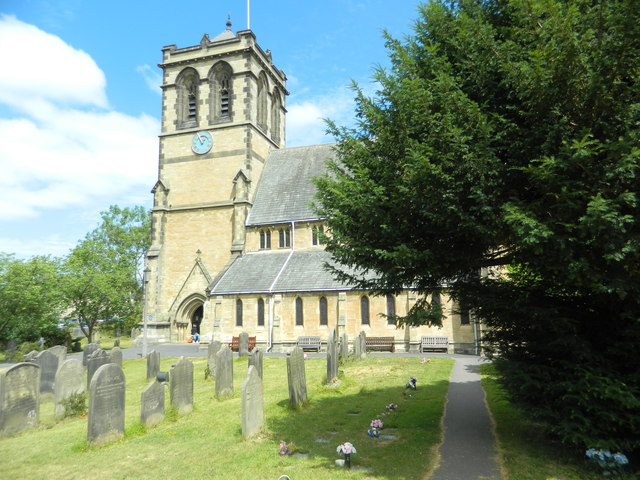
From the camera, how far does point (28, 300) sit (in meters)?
27.8

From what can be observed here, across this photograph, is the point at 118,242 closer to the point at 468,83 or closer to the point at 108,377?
the point at 108,377

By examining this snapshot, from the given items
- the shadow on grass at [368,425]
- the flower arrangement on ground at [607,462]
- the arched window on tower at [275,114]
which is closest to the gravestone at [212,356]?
the shadow on grass at [368,425]

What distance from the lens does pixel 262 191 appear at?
32.2 meters

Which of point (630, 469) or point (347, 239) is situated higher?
point (347, 239)

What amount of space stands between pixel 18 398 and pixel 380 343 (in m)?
17.3

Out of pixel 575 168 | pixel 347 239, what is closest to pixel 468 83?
pixel 575 168

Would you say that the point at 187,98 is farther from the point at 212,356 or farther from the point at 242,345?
the point at 212,356

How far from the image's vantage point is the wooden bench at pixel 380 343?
76.4 feet

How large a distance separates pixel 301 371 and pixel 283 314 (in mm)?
14764

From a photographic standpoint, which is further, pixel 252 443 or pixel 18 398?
pixel 18 398

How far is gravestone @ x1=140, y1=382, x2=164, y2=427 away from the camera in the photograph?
962cm

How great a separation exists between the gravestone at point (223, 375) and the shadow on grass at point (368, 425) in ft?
7.08

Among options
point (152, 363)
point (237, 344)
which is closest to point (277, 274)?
point (237, 344)

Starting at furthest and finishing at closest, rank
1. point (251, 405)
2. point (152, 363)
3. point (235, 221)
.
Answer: point (235, 221) → point (152, 363) → point (251, 405)
